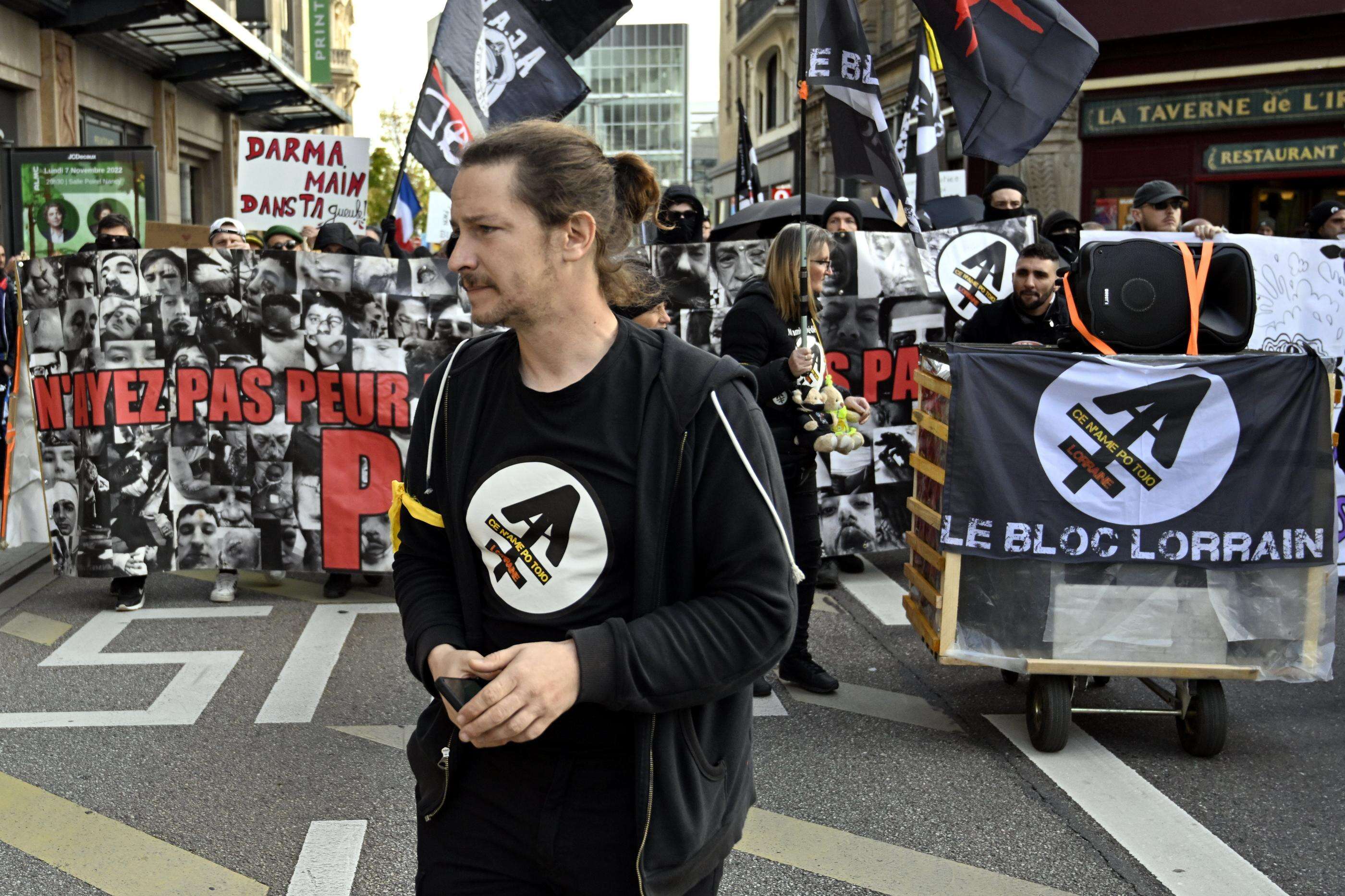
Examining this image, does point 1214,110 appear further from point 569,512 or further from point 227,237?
point 569,512

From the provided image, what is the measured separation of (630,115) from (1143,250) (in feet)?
411

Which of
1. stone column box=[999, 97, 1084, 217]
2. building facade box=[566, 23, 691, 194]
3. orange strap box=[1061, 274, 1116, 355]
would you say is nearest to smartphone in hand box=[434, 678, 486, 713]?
orange strap box=[1061, 274, 1116, 355]

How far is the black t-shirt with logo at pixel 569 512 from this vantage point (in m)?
1.94

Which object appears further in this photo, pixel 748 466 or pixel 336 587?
pixel 336 587

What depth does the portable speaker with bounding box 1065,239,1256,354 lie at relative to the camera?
4734 mm

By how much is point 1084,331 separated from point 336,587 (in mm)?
4342

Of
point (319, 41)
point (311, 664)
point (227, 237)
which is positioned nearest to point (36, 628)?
point (311, 664)

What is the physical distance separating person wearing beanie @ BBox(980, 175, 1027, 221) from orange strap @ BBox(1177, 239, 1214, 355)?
3.56m

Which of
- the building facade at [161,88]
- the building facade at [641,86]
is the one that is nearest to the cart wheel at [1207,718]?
the building facade at [161,88]

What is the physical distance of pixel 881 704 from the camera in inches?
213

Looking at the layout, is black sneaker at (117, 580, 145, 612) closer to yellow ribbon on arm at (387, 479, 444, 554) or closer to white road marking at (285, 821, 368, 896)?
white road marking at (285, 821, 368, 896)

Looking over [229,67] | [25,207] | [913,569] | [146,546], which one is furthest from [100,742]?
[229,67]

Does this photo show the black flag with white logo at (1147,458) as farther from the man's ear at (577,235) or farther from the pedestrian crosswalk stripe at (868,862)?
the man's ear at (577,235)

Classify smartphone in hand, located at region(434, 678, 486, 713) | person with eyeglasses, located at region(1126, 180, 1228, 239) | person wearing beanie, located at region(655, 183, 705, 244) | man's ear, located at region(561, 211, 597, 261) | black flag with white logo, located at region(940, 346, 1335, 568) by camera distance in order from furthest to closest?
person wearing beanie, located at region(655, 183, 705, 244) → person with eyeglasses, located at region(1126, 180, 1228, 239) → black flag with white logo, located at region(940, 346, 1335, 568) → man's ear, located at region(561, 211, 597, 261) → smartphone in hand, located at region(434, 678, 486, 713)
